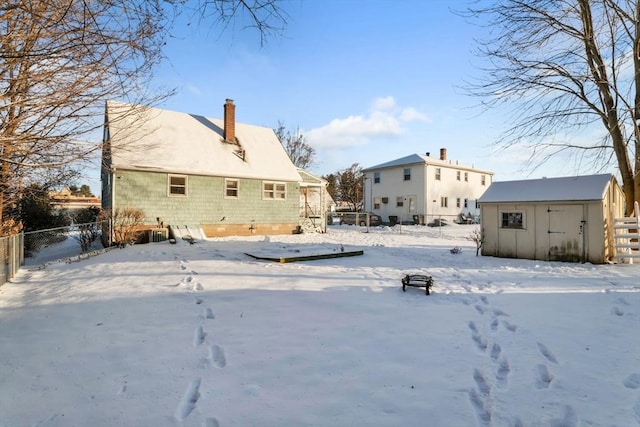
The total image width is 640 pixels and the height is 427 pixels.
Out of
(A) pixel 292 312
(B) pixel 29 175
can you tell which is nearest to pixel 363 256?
(A) pixel 292 312

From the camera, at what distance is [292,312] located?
18.4 feet

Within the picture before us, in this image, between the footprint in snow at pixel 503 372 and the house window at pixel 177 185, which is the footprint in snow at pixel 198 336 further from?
the house window at pixel 177 185

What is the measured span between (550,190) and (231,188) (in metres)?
14.5


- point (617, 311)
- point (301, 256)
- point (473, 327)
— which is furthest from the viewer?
point (301, 256)

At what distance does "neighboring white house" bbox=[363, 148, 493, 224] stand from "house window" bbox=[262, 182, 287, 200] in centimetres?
1569

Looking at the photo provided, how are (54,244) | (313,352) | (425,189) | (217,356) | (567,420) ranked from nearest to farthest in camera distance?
(567,420) < (217,356) < (313,352) < (54,244) < (425,189)

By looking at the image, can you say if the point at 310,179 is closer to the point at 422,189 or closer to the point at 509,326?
the point at 422,189

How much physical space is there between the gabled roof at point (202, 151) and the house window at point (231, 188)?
337 millimetres

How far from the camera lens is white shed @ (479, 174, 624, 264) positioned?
1096 cm

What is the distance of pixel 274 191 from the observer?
2019cm

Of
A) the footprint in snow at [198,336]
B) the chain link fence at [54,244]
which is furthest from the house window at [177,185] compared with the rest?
the footprint in snow at [198,336]

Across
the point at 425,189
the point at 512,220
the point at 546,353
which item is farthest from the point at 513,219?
the point at 425,189

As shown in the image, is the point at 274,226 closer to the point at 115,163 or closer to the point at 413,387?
the point at 115,163

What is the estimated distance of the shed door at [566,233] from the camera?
11180mm
